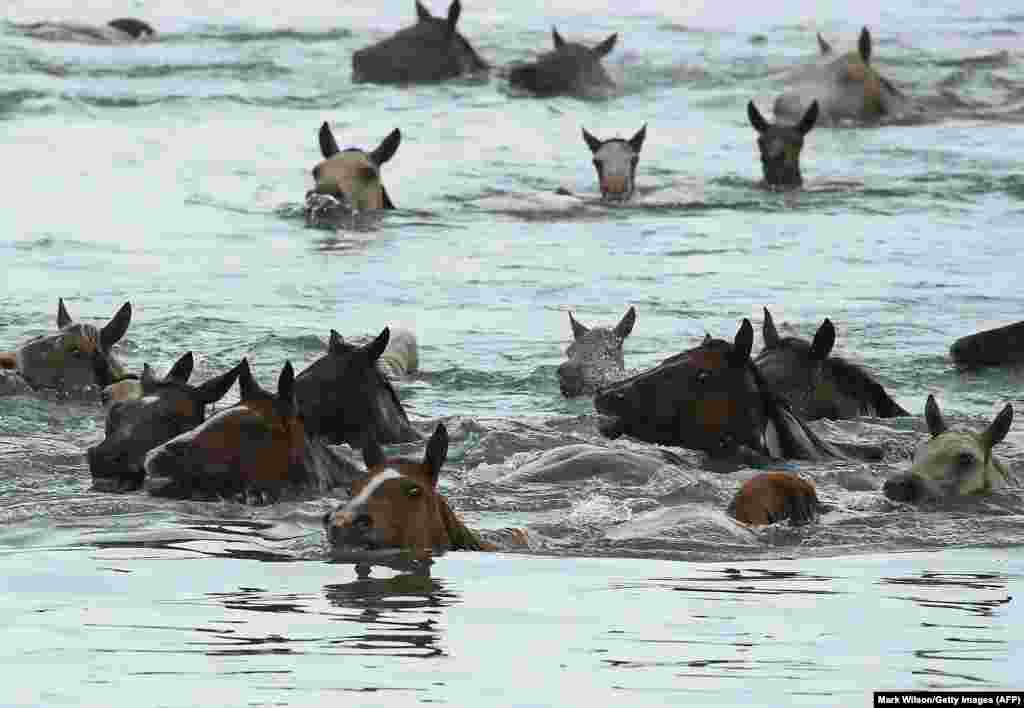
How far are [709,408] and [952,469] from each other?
158cm

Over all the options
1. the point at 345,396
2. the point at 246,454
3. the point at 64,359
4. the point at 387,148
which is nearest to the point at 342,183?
the point at 387,148

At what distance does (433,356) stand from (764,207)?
347 inches

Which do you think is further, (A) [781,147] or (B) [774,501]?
(A) [781,147]

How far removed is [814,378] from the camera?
14.1 meters

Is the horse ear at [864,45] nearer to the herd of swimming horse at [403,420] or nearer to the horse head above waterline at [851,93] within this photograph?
the horse head above waterline at [851,93]

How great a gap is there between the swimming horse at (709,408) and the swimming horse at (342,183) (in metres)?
11.1

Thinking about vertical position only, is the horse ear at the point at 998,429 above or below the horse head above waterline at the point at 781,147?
below

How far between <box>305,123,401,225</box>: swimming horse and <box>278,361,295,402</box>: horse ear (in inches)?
500

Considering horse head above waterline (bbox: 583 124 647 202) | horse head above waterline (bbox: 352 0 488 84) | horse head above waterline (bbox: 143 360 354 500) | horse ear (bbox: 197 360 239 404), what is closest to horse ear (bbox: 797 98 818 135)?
horse head above waterline (bbox: 583 124 647 202)

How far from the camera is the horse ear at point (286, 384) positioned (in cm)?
1105

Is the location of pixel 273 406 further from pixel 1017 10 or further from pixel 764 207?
pixel 1017 10

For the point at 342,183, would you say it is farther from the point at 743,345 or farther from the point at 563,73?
the point at 743,345

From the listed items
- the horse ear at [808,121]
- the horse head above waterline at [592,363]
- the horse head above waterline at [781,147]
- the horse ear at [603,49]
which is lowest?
the horse head above waterline at [592,363]

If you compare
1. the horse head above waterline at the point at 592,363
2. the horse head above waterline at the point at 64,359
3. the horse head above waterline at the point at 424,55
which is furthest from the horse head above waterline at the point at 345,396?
the horse head above waterline at the point at 424,55
